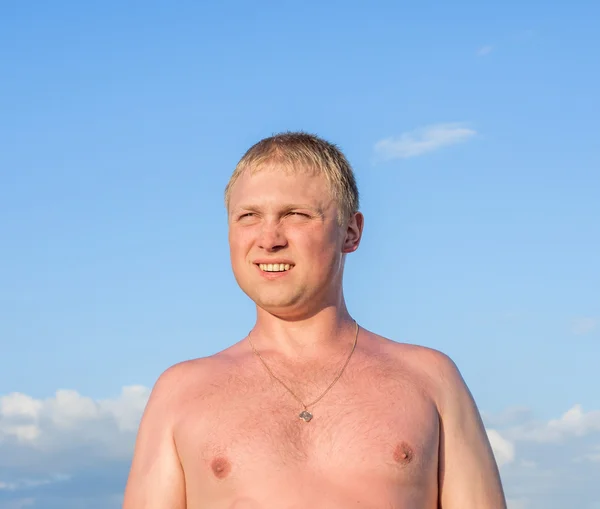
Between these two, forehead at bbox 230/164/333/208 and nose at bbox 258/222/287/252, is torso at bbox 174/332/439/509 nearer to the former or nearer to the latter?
nose at bbox 258/222/287/252

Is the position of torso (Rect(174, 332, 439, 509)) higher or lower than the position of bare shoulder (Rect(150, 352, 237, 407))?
lower

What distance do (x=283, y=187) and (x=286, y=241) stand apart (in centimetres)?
39

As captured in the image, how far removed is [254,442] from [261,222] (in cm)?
146

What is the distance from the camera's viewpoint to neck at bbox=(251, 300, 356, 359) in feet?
23.8

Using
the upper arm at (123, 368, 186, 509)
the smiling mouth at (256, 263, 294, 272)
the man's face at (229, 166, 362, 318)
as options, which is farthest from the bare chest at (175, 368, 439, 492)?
the smiling mouth at (256, 263, 294, 272)

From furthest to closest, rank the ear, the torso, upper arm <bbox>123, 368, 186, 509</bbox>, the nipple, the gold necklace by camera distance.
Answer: the ear
upper arm <bbox>123, 368, 186, 509</bbox>
the gold necklace
the nipple
the torso

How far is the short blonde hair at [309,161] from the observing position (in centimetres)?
723

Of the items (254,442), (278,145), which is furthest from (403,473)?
(278,145)

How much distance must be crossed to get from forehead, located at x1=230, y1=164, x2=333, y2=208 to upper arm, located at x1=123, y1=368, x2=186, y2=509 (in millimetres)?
1390

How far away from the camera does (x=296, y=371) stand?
7.12 meters

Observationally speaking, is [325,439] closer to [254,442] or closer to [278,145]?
[254,442]

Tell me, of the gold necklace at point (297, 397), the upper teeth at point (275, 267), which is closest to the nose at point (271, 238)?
the upper teeth at point (275, 267)

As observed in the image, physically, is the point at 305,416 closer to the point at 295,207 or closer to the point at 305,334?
the point at 305,334

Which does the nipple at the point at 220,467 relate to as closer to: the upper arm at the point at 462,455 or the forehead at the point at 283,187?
the upper arm at the point at 462,455
